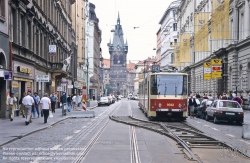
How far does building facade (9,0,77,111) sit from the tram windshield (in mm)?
9348

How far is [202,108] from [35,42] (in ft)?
49.0

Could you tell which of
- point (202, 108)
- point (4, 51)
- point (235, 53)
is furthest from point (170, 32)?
point (4, 51)

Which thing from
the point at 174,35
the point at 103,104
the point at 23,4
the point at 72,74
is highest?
the point at 174,35

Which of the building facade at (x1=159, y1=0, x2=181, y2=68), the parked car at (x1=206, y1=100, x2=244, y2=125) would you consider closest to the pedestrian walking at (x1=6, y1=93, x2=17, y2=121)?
the parked car at (x1=206, y1=100, x2=244, y2=125)

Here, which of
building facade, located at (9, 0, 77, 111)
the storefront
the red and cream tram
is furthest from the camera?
building facade, located at (9, 0, 77, 111)

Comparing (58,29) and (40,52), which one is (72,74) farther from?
(40,52)

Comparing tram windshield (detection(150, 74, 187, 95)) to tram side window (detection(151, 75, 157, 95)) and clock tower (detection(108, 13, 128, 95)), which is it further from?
clock tower (detection(108, 13, 128, 95))

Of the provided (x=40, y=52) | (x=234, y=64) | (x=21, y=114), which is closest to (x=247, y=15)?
(x=234, y=64)

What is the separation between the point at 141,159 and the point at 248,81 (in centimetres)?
2999

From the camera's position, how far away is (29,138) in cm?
1591

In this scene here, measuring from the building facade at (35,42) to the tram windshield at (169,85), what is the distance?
9348 mm

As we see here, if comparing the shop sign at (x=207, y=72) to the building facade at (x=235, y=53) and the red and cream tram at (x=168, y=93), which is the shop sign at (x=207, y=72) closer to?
the building facade at (x=235, y=53)

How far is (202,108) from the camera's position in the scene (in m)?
31.0

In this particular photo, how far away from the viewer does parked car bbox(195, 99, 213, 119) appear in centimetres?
3002
